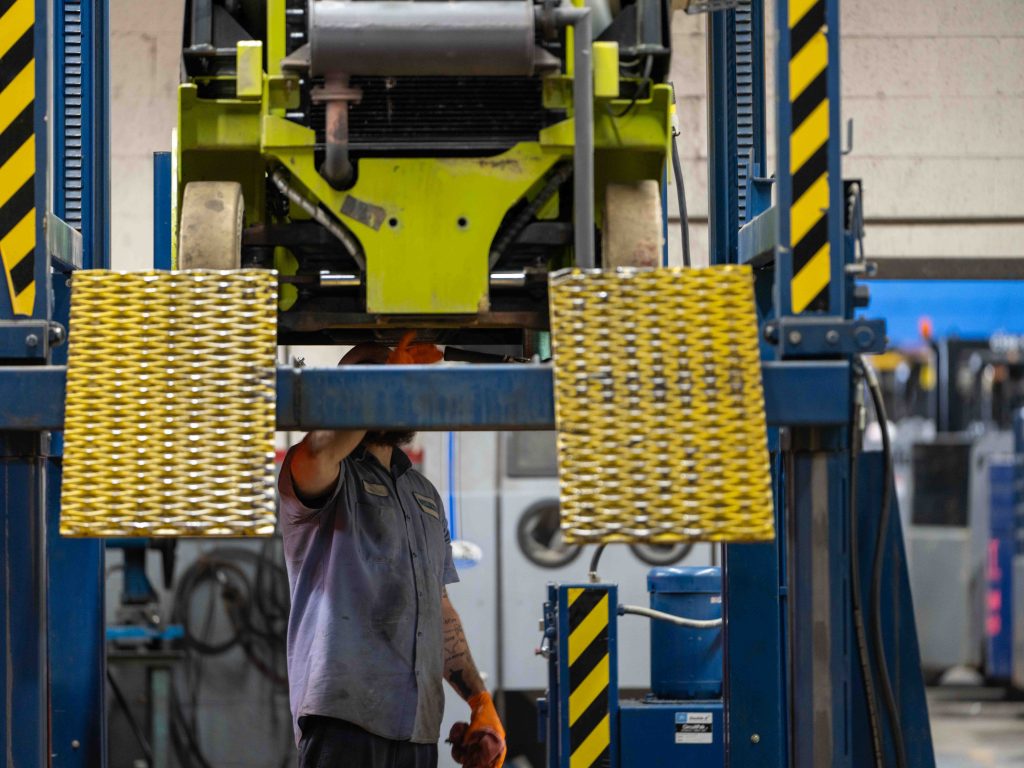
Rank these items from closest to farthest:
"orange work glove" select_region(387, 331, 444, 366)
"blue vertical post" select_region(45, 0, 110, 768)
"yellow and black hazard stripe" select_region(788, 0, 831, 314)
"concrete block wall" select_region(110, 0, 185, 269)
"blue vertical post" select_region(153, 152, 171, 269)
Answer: "yellow and black hazard stripe" select_region(788, 0, 831, 314)
"orange work glove" select_region(387, 331, 444, 366)
"blue vertical post" select_region(45, 0, 110, 768)
"blue vertical post" select_region(153, 152, 171, 269)
"concrete block wall" select_region(110, 0, 185, 269)

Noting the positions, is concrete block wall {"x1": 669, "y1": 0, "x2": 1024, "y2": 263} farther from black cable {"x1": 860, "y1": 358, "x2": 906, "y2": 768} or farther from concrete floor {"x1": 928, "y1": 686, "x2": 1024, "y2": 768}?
black cable {"x1": 860, "y1": 358, "x2": 906, "y2": 768}

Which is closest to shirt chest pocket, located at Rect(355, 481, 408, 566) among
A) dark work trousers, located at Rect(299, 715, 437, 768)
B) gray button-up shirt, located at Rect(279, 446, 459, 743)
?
gray button-up shirt, located at Rect(279, 446, 459, 743)

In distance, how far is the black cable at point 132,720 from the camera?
6195 mm

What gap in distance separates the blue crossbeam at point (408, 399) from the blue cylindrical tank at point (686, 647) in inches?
90.7

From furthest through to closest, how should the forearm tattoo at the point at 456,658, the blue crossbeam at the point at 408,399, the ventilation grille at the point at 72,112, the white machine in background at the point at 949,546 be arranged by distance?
the white machine in background at the point at 949,546 → the forearm tattoo at the point at 456,658 → the ventilation grille at the point at 72,112 → the blue crossbeam at the point at 408,399

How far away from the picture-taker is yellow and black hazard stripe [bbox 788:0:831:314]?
97.2 inches

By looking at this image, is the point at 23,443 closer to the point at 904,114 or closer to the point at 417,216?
the point at 417,216

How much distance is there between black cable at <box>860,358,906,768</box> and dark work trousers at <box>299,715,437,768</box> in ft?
4.44

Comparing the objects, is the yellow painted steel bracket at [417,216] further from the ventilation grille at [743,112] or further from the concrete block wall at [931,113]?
the concrete block wall at [931,113]

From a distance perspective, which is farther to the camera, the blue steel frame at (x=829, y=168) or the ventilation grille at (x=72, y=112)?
the ventilation grille at (x=72, y=112)

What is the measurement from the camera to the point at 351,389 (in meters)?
2.37

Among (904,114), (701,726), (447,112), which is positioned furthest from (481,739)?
(904,114)

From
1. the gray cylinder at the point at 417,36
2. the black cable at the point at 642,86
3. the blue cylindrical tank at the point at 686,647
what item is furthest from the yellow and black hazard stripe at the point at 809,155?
the blue cylindrical tank at the point at 686,647

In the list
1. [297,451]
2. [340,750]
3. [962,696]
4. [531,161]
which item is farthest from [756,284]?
[962,696]
